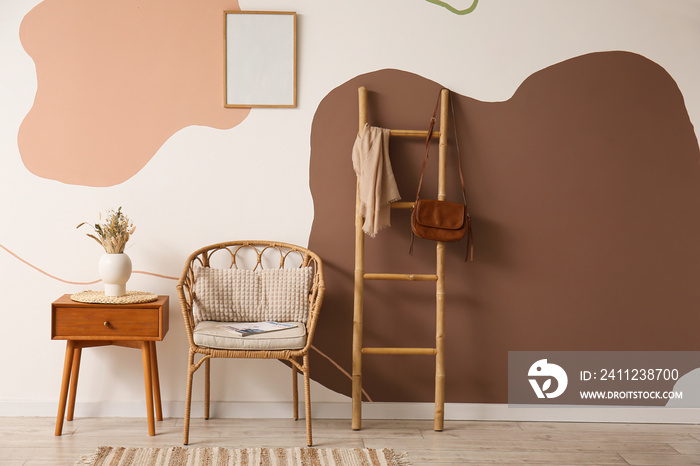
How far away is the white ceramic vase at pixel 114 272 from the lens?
273 cm

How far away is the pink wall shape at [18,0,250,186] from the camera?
116 inches

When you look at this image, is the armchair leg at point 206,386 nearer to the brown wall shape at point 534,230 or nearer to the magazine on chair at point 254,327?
the magazine on chair at point 254,327

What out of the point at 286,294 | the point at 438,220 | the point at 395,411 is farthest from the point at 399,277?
the point at 395,411

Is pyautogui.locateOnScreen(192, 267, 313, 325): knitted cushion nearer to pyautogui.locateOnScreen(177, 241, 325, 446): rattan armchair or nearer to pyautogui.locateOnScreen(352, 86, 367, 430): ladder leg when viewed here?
pyautogui.locateOnScreen(177, 241, 325, 446): rattan armchair

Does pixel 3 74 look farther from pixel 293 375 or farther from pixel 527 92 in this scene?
pixel 527 92

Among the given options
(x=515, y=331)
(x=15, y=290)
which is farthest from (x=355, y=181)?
(x=15, y=290)

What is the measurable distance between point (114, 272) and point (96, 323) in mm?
232

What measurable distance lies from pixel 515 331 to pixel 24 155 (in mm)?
2538

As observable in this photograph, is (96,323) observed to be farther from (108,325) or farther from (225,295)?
(225,295)

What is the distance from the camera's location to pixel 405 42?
3.00m

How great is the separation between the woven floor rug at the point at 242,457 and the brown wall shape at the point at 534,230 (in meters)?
0.51

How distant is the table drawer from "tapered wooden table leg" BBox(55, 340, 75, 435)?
0.10 metres

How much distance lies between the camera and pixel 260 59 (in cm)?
297

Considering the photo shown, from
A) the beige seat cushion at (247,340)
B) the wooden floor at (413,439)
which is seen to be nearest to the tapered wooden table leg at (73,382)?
the wooden floor at (413,439)
